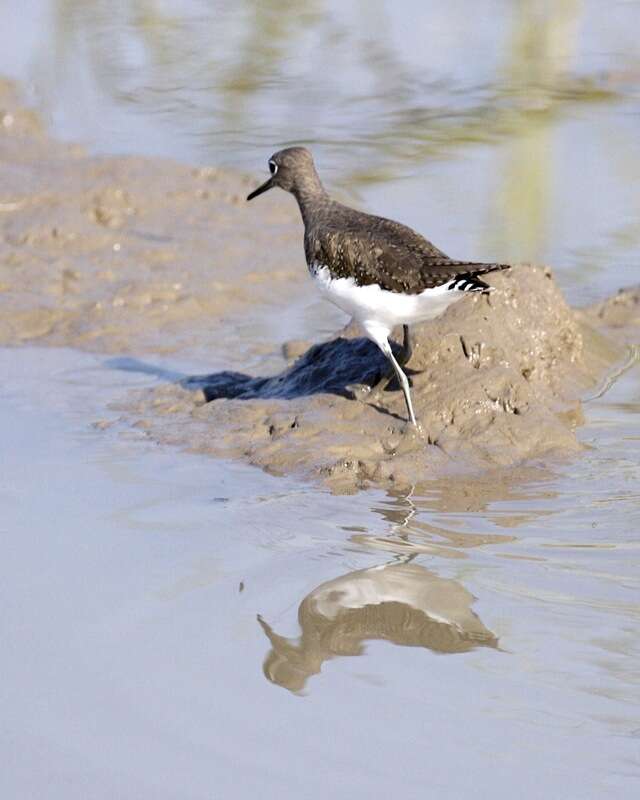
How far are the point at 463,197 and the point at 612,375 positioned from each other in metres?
2.88

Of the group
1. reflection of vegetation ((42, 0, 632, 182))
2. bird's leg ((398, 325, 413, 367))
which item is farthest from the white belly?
reflection of vegetation ((42, 0, 632, 182))

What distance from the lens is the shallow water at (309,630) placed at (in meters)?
4.02

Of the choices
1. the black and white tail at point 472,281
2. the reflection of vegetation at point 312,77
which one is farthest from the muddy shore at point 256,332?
the reflection of vegetation at point 312,77

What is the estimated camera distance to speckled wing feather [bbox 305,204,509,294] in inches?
251

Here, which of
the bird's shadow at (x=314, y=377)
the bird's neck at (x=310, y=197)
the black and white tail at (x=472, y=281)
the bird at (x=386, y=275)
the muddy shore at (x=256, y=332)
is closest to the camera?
the black and white tail at (x=472, y=281)

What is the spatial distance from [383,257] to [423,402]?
0.72 metres

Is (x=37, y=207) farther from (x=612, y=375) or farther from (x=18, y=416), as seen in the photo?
(x=612, y=375)

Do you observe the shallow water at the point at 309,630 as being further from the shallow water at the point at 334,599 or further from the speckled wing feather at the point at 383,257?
the speckled wing feather at the point at 383,257

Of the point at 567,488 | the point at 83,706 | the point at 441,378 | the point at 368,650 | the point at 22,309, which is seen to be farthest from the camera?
the point at 22,309

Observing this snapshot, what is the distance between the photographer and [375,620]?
4957 mm

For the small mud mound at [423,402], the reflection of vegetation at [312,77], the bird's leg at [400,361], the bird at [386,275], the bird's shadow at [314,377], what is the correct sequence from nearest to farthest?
1. the bird at [386,275]
2. the small mud mound at [423,402]
3. the bird's leg at [400,361]
4. the bird's shadow at [314,377]
5. the reflection of vegetation at [312,77]

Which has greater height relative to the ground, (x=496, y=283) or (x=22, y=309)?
(x=496, y=283)

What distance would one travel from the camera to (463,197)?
401 inches

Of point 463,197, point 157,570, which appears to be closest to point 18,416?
point 157,570
